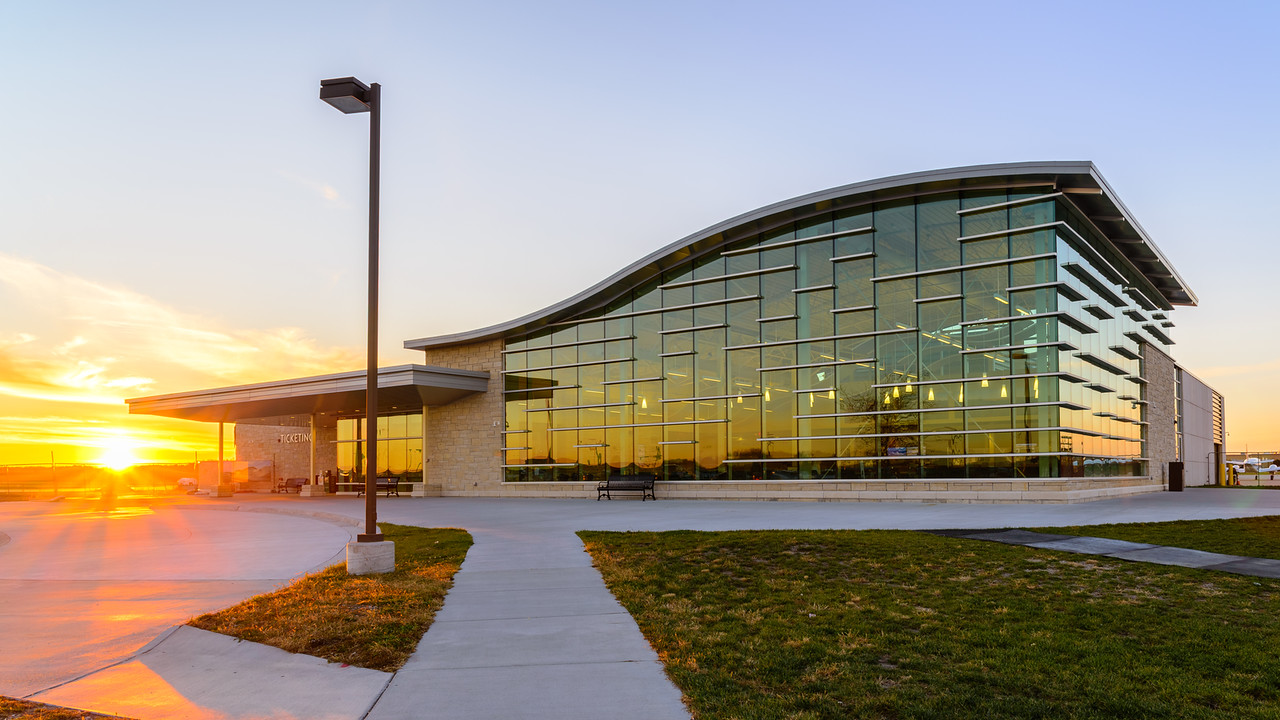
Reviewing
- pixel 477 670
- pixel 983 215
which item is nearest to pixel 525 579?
pixel 477 670

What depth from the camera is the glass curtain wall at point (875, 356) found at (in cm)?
2353

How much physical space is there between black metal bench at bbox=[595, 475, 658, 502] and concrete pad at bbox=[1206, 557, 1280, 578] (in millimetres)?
19724

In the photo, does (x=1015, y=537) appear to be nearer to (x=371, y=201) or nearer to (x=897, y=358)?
(x=371, y=201)

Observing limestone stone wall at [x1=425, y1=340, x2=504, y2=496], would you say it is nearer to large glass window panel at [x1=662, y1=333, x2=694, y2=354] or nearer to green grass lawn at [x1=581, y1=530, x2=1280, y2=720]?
large glass window panel at [x1=662, y1=333, x2=694, y2=354]

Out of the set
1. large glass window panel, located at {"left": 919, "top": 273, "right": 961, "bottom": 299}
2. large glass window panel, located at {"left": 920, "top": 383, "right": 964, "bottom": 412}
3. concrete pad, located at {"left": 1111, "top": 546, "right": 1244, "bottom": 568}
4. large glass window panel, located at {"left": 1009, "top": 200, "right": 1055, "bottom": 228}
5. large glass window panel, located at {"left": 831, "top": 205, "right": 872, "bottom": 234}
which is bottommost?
concrete pad, located at {"left": 1111, "top": 546, "right": 1244, "bottom": 568}

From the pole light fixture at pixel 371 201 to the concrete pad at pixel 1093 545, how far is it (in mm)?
9827

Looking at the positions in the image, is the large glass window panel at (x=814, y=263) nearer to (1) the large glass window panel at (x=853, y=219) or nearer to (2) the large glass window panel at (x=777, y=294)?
(2) the large glass window panel at (x=777, y=294)

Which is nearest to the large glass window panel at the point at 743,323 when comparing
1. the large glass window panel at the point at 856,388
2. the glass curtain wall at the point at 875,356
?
the glass curtain wall at the point at 875,356

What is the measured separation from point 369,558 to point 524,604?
10.7 feet

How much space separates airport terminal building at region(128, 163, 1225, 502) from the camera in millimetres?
23578

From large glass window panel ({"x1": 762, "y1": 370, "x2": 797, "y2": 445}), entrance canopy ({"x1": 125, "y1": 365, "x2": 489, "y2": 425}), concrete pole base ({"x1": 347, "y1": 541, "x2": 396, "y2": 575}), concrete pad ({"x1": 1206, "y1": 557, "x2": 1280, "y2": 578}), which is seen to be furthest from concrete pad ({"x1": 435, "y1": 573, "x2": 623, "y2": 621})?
entrance canopy ({"x1": 125, "y1": 365, "x2": 489, "y2": 425})

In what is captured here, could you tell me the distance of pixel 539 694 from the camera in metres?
5.52

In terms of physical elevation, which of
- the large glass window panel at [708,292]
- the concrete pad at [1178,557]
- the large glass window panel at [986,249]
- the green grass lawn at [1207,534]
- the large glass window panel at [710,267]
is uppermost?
the large glass window panel at [710,267]

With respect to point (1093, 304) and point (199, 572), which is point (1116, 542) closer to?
point (199, 572)
